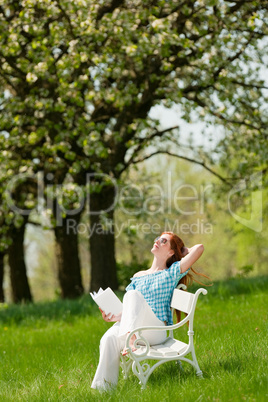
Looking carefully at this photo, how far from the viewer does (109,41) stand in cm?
1195

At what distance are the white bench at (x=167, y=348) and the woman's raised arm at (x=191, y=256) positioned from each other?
9.7 inches

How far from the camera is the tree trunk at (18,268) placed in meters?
16.7

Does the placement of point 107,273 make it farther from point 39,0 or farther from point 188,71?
point 39,0

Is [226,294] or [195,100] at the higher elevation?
[195,100]

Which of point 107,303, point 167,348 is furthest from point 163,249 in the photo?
point 167,348

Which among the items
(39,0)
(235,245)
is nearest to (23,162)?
(39,0)

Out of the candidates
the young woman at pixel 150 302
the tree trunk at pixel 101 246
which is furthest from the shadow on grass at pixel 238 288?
the young woman at pixel 150 302

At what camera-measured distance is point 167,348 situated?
505 centimetres

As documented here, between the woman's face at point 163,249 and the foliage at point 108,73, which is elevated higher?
the foliage at point 108,73

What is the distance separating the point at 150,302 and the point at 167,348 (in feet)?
1.59

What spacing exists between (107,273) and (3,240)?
2898 mm

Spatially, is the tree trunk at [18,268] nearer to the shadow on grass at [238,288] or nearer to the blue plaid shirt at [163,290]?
the shadow on grass at [238,288]

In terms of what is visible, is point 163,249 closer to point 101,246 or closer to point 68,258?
point 101,246

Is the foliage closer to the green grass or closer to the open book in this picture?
the green grass
